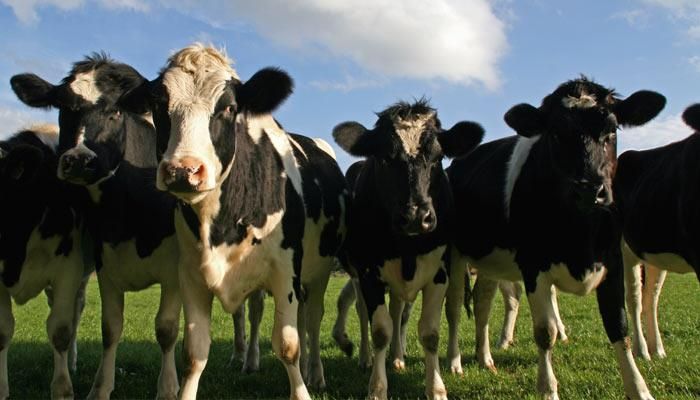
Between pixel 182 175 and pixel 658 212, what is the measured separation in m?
5.52

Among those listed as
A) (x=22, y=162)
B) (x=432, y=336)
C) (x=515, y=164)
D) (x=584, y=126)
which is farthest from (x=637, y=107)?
(x=22, y=162)

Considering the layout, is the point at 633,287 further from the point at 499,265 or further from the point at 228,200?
the point at 228,200

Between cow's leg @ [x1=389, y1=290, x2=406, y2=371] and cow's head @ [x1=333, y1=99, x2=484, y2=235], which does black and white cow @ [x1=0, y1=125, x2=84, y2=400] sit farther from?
cow's leg @ [x1=389, y1=290, x2=406, y2=371]

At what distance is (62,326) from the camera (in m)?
6.29

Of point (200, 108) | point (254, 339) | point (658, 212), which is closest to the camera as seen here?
point (200, 108)

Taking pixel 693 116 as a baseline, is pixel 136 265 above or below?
below

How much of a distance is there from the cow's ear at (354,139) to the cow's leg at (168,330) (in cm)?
214

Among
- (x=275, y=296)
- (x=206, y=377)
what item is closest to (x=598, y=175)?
(x=275, y=296)

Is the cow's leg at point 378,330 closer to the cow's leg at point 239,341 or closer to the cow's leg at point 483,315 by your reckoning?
the cow's leg at point 483,315

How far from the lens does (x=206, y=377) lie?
25.4 feet

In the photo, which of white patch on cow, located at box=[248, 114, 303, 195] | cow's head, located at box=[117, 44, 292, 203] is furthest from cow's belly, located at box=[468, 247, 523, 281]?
cow's head, located at box=[117, 44, 292, 203]

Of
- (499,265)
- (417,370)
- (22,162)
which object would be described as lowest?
(417,370)

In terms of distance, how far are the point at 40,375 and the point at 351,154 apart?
457cm

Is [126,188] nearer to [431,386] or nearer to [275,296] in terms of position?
[275,296]
